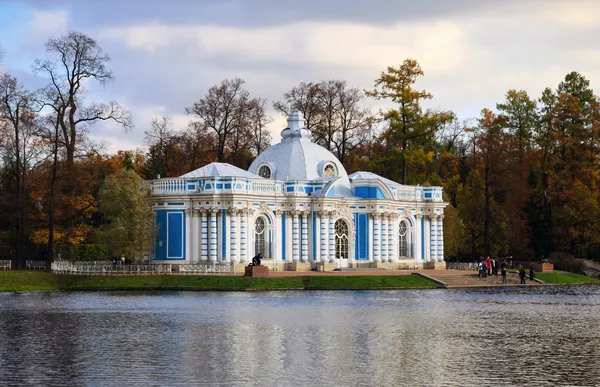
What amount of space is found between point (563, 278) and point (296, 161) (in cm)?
1947

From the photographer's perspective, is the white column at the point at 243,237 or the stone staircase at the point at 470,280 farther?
the white column at the point at 243,237

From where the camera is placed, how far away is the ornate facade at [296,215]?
66688 millimetres

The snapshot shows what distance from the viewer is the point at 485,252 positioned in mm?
79250

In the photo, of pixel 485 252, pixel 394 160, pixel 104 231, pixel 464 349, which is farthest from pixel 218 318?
pixel 394 160

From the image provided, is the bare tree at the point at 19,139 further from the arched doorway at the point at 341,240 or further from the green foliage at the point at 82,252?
the arched doorway at the point at 341,240

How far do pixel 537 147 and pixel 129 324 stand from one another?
64.3 meters

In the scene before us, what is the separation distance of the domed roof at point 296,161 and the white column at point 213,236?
7.74 metres

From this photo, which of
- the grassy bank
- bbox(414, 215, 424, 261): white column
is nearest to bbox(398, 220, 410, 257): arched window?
bbox(414, 215, 424, 261): white column

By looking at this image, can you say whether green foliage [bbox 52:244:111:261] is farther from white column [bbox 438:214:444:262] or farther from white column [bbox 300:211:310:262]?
white column [bbox 438:214:444:262]

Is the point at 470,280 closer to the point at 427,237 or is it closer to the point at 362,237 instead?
the point at 362,237

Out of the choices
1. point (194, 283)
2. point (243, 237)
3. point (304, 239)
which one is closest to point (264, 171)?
point (304, 239)

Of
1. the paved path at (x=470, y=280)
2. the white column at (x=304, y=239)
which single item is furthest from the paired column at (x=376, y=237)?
the white column at (x=304, y=239)

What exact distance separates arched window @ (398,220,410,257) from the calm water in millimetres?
27478

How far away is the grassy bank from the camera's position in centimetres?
5541
